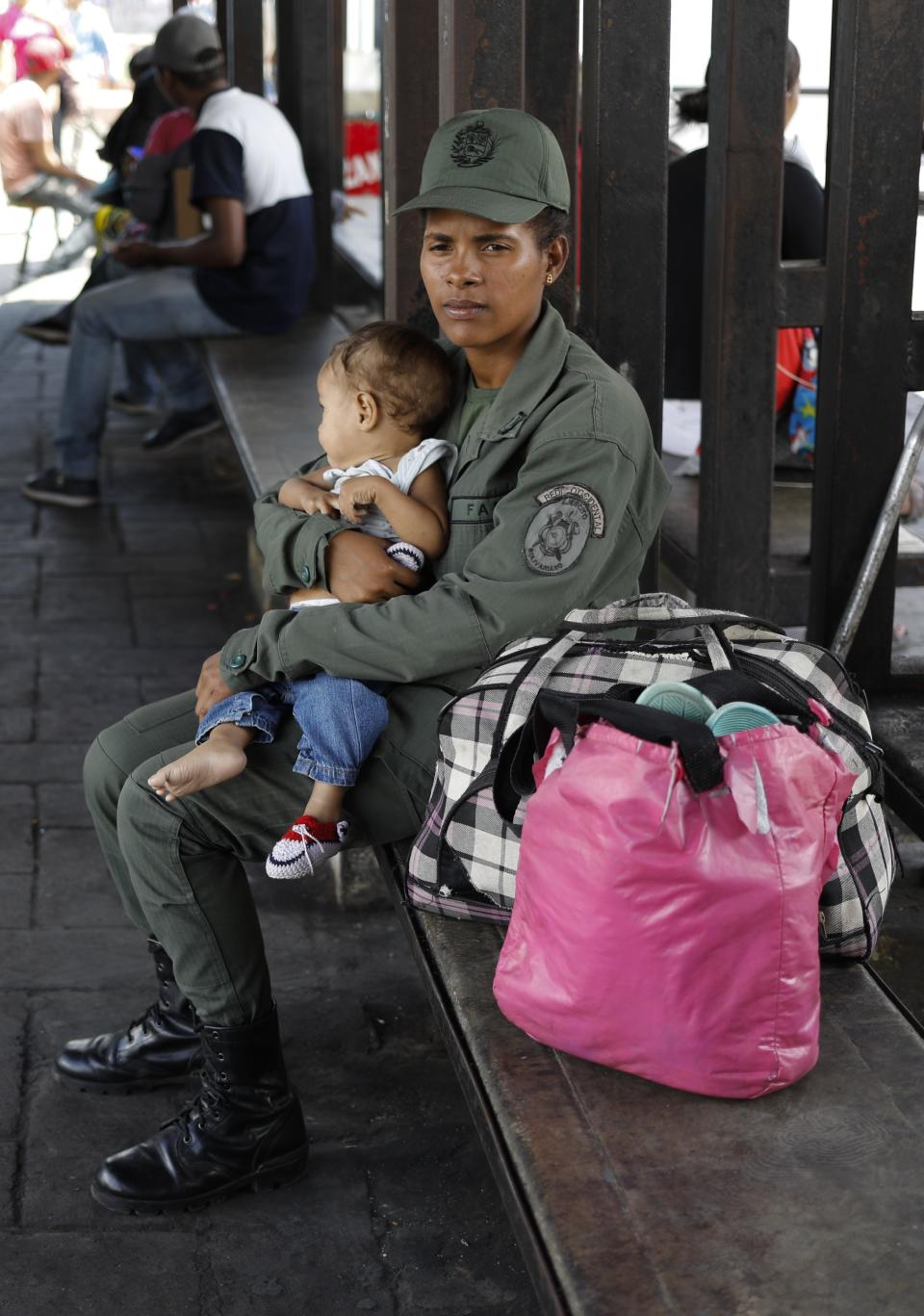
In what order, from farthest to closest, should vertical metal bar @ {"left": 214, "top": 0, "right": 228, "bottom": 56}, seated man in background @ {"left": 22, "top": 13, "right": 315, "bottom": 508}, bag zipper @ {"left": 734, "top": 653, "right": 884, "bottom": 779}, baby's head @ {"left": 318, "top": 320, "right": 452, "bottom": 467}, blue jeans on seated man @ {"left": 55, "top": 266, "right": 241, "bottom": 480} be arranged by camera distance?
1. vertical metal bar @ {"left": 214, "top": 0, "right": 228, "bottom": 56}
2. blue jeans on seated man @ {"left": 55, "top": 266, "right": 241, "bottom": 480}
3. seated man in background @ {"left": 22, "top": 13, "right": 315, "bottom": 508}
4. baby's head @ {"left": 318, "top": 320, "right": 452, "bottom": 467}
5. bag zipper @ {"left": 734, "top": 653, "right": 884, "bottom": 779}

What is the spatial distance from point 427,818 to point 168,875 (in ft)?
1.67

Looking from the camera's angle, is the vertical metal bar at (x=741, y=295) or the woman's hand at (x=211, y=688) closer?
the woman's hand at (x=211, y=688)

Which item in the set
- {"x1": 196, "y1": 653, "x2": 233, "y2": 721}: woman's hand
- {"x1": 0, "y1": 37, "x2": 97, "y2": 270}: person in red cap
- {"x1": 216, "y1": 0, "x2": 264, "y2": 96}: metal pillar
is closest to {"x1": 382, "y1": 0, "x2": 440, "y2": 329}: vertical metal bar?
{"x1": 196, "y1": 653, "x2": 233, "y2": 721}: woman's hand

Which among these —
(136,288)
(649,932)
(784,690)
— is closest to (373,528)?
(784,690)

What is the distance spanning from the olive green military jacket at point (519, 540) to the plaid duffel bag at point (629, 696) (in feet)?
0.55

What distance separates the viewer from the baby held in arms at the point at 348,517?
2.52 m

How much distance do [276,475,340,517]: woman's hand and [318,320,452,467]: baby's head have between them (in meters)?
0.09

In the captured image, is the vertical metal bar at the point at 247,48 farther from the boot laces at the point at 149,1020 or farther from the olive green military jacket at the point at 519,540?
the boot laces at the point at 149,1020

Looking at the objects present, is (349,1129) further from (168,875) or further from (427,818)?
(427,818)

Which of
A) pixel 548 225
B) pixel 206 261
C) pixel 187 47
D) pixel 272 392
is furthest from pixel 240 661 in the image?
pixel 187 47

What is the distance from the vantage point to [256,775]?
2.60 m

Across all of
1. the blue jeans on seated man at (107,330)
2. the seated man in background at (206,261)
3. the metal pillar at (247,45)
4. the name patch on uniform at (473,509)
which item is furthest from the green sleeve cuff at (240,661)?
the metal pillar at (247,45)

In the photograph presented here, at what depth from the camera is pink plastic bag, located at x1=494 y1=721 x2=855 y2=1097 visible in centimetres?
178

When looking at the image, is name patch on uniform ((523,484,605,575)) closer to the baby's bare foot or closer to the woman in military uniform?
the woman in military uniform
